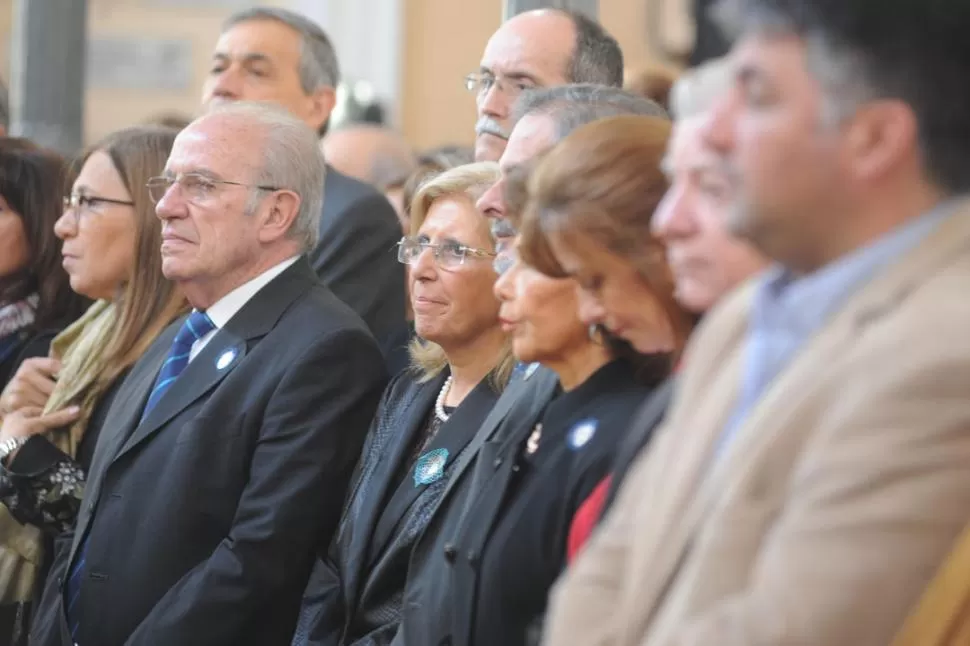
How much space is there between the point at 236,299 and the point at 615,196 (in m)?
1.58

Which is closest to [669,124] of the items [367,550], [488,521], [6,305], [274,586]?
[488,521]

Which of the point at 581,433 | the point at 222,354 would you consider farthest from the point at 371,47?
the point at 581,433

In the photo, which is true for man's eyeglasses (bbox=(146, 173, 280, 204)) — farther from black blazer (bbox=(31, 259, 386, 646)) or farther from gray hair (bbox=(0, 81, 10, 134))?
gray hair (bbox=(0, 81, 10, 134))

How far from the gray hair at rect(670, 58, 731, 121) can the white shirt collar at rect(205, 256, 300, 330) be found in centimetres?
185

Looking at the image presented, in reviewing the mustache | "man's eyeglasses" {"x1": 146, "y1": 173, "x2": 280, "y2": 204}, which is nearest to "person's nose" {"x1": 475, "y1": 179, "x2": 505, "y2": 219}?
the mustache

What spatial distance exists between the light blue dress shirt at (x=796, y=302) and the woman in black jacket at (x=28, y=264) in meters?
3.18

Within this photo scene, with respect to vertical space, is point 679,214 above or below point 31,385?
above

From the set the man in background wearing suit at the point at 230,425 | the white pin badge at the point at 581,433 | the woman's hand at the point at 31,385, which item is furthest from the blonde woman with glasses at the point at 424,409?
the woman's hand at the point at 31,385

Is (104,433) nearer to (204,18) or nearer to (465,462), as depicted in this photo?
(465,462)

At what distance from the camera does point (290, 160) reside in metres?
3.85

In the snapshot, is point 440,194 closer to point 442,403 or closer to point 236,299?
point 442,403

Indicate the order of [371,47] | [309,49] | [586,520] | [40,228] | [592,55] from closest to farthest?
[586,520]
[592,55]
[40,228]
[309,49]
[371,47]

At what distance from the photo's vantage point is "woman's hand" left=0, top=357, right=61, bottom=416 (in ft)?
14.2

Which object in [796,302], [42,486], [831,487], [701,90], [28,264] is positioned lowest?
[42,486]
